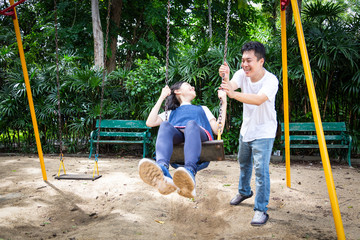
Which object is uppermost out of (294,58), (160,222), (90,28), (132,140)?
(90,28)

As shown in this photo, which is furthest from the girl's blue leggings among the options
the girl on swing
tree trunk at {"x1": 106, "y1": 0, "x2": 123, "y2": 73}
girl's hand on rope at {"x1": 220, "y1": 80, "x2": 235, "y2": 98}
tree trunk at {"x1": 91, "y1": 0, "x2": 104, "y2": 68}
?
tree trunk at {"x1": 106, "y1": 0, "x2": 123, "y2": 73}

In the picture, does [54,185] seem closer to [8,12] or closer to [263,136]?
[8,12]

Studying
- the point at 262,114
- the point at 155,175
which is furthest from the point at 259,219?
the point at 155,175

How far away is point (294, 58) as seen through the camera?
582 cm

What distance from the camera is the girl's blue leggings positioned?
247 centimetres

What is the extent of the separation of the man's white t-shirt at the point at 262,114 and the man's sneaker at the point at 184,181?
0.73 meters

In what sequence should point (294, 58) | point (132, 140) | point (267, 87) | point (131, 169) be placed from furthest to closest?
point (132, 140) < point (294, 58) < point (131, 169) < point (267, 87)

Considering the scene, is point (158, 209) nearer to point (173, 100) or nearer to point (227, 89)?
point (173, 100)

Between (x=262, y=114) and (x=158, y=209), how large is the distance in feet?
5.07

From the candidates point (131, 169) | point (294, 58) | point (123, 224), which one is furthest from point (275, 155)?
point (123, 224)

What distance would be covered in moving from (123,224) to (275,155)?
172 inches

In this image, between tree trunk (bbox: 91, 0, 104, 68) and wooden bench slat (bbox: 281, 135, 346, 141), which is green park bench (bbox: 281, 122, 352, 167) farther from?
tree trunk (bbox: 91, 0, 104, 68)

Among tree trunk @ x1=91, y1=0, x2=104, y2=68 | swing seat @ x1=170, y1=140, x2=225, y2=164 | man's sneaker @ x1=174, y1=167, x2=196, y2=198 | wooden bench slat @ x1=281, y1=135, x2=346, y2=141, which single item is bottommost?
man's sneaker @ x1=174, y1=167, x2=196, y2=198

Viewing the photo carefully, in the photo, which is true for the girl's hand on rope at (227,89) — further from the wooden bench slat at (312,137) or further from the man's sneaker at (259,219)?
the wooden bench slat at (312,137)
